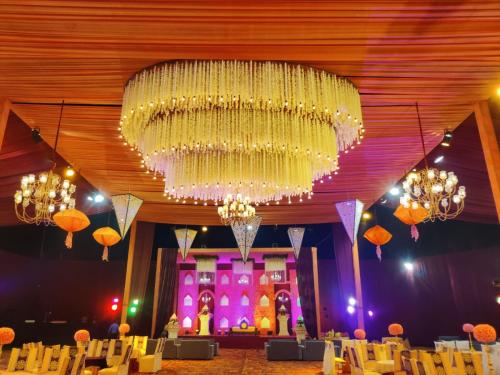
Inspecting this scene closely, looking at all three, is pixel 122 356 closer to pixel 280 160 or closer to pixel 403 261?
pixel 280 160

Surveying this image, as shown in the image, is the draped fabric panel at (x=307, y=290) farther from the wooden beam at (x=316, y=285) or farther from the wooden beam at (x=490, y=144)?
the wooden beam at (x=490, y=144)

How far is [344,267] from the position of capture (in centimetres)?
1221

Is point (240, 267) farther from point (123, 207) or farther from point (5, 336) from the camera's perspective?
point (5, 336)

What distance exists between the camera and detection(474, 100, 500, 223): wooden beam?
4.79 meters

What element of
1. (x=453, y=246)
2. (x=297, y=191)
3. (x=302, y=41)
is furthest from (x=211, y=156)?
(x=453, y=246)

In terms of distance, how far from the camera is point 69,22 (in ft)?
11.5

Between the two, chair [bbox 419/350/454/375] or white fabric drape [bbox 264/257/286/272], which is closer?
chair [bbox 419/350/454/375]

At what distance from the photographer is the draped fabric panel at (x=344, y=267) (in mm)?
12016

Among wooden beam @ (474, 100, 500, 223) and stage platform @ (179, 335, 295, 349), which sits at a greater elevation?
wooden beam @ (474, 100, 500, 223)

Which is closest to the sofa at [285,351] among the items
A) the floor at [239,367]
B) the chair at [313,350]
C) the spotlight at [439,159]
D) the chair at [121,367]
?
the chair at [313,350]

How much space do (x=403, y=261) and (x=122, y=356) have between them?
1003cm

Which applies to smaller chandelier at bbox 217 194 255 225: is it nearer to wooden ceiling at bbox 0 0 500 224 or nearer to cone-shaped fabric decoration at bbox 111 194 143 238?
cone-shaped fabric decoration at bbox 111 194 143 238

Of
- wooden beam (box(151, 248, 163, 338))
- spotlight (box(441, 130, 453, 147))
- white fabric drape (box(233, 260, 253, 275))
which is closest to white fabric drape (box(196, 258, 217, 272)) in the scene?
white fabric drape (box(233, 260, 253, 275))

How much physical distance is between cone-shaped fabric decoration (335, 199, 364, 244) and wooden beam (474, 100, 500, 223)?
3.57 metres
